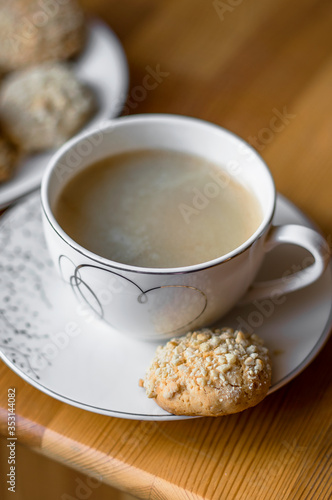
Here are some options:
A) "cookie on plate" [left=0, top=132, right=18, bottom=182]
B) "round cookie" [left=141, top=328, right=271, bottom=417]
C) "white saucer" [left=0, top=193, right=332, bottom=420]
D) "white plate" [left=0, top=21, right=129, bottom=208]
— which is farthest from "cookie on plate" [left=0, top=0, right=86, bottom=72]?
"round cookie" [left=141, top=328, right=271, bottom=417]

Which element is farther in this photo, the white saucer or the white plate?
the white plate

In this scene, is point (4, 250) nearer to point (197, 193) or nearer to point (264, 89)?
point (197, 193)

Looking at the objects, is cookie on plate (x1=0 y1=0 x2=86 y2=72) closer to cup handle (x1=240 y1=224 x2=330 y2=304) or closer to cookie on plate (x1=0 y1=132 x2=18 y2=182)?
cookie on plate (x1=0 y1=132 x2=18 y2=182)

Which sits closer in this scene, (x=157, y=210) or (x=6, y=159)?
(x=157, y=210)

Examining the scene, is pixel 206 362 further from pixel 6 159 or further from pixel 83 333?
pixel 6 159

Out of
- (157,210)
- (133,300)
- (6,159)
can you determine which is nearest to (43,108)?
(6,159)

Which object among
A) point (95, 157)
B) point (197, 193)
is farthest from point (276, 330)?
point (95, 157)

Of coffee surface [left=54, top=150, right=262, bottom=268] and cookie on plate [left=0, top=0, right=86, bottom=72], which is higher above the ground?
coffee surface [left=54, top=150, right=262, bottom=268]
